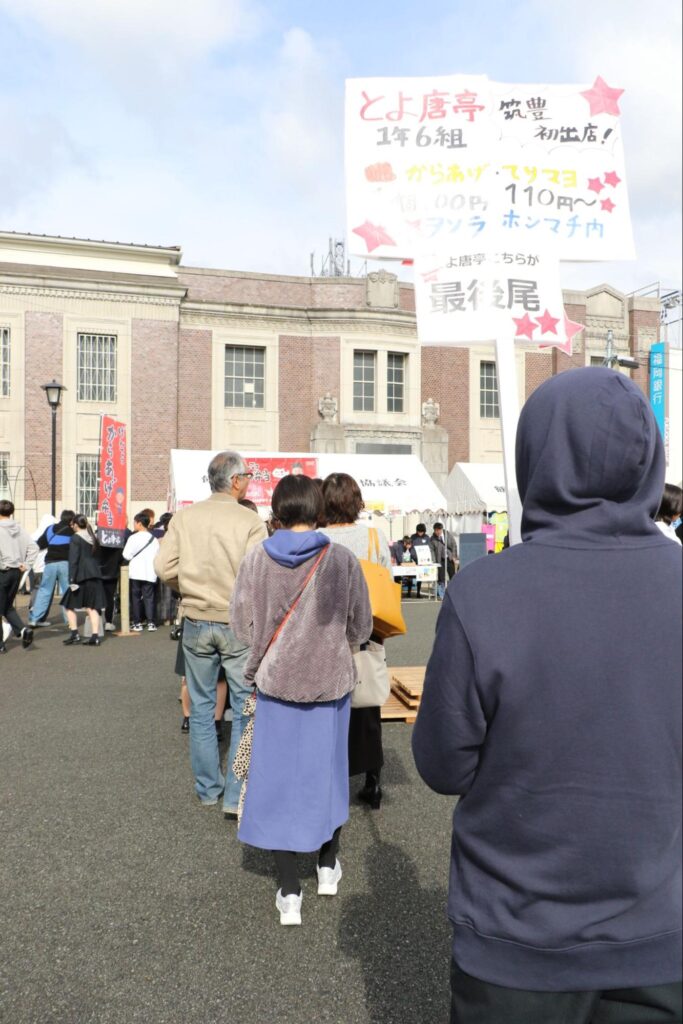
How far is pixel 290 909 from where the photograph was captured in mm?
3520

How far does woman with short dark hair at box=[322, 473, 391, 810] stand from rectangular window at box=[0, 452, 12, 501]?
22387 mm

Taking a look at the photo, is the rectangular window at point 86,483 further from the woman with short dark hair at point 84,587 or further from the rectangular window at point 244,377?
the woman with short dark hair at point 84,587

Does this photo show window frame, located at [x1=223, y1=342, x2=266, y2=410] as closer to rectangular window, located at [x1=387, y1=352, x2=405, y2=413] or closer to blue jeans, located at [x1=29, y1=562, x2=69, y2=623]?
rectangular window, located at [x1=387, y1=352, x2=405, y2=413]

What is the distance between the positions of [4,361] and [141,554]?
51.7 feet

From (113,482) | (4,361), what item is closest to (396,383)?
(4,361)

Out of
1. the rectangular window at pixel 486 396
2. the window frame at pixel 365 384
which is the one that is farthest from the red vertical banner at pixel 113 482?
the rectangular window at pixel 486 396

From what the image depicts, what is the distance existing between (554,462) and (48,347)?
2610 cm

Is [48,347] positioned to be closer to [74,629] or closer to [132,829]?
[74,629]

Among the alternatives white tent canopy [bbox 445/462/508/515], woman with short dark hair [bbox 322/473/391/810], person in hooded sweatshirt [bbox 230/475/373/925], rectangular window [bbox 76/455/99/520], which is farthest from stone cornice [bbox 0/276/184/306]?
person in hooded sweatshirt [bbox 230/475/373/925]

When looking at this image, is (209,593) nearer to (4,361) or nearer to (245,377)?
(4,361)

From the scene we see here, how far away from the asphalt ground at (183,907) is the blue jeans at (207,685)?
0.20 metres

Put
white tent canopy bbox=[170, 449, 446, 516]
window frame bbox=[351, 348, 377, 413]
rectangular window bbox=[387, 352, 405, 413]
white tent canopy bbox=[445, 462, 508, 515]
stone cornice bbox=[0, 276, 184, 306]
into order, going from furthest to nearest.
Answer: rectangular window bbox=[387, 352, 405, 413] < window frame bbox=[351, 348, 377, 413] < stone cornice bbox=[0, 276, 184, 306] < white tent canopy bbox=[445, 462, 508, 515] < white tent canopy bbox=[170, 449, 446, 516]

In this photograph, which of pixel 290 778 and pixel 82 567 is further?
pixel 82 567

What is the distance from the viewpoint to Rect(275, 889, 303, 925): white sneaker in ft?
11.5
